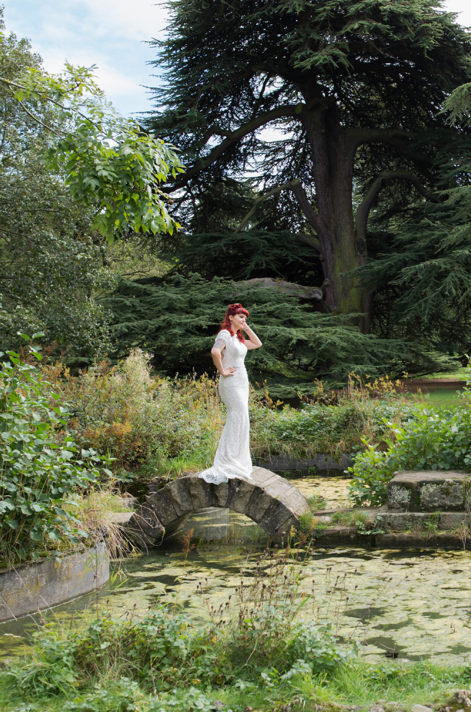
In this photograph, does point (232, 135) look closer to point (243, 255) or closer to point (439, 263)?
point (243, 255)

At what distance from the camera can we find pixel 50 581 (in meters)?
5.07

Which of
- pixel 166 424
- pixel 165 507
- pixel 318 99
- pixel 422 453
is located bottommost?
pixel 165 507

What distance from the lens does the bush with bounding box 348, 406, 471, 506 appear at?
23.0 ft

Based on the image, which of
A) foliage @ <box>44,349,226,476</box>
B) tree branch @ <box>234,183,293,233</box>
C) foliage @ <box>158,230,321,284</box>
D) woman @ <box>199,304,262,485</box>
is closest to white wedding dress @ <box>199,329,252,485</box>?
woman @ <box>199,304,262,485</box>

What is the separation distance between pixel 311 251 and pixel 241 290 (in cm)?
313

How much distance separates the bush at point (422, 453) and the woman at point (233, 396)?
1509 mm

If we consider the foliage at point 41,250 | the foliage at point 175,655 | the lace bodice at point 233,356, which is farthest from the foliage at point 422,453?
the foliage at point 41,250

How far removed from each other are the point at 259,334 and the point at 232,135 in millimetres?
6283

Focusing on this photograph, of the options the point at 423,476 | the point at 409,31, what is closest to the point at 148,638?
the point at 423,476

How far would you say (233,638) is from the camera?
347cm

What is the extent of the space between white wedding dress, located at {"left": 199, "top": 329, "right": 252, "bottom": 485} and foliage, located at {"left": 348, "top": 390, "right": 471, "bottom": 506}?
1510mm

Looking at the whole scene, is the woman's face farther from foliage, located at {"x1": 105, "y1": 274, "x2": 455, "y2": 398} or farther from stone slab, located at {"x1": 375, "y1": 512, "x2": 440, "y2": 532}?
foliage, located at {"x1": 105, "y1": 274, "x2": 455, "y2": 398}

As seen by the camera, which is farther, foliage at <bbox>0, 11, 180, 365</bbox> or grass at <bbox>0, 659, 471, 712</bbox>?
foliage at <bbox>0, 11, 180, 365</bbox>

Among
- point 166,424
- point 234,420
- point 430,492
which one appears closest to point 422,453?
point 430,492
